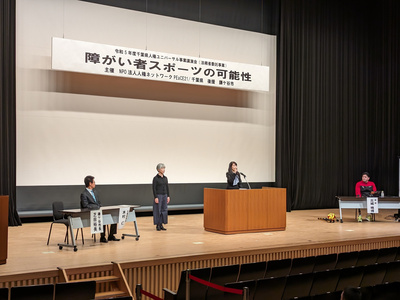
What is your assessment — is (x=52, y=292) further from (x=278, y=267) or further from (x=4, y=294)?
(x=278, y=267)

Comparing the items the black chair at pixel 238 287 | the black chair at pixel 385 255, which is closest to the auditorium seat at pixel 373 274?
the black chair at pixel 385 255

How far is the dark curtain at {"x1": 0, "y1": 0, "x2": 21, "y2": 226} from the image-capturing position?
29.3 feet

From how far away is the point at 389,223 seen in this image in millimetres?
9570

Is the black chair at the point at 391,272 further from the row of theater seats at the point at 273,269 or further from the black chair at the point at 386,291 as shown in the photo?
the black chair at the point at 386,291

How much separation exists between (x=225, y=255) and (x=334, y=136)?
305 inches

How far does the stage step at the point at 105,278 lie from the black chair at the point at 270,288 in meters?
1.80

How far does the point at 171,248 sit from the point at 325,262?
226cm

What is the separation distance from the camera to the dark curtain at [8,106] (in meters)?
8.93

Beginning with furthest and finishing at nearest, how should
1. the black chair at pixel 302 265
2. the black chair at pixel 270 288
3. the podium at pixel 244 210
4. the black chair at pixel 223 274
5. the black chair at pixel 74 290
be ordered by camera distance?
1. the podium at pixel 244 210
2. the black chair at pixel 302 265
3. the black chair at pixel 223 274
4. the black chair at pixel 270 288
5. the black chair at pixel 74 290

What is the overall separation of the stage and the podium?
18cm

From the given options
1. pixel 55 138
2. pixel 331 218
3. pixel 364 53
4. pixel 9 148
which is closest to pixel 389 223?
pixel 331 218

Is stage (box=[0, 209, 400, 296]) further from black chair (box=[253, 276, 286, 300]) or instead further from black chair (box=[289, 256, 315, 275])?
black chair (box=[253, 276, 286, 300])

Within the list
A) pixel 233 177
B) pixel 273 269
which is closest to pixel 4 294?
pixel 273 269

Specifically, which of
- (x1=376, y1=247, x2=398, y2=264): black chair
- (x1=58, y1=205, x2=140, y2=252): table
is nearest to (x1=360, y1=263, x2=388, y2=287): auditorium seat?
(x1=376, y1=247, x2=398, y2=264): black chair
